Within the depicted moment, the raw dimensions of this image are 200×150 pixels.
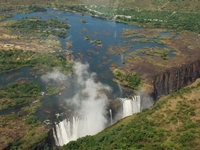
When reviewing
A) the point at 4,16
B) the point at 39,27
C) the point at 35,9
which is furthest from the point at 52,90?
the point at 35,9

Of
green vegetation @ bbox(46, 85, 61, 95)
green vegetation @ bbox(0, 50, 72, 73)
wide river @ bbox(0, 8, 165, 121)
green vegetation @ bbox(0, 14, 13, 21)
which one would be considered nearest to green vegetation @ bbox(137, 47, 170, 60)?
wide river @ bbox(0, 8, 165, 121)

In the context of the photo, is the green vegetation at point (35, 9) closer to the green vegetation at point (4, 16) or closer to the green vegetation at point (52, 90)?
the green vegetation at point (4, 16)

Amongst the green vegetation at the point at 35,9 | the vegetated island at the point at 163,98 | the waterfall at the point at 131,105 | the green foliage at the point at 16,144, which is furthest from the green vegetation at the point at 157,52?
the green vegetation at the point at 35,9

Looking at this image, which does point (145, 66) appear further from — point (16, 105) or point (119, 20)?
point (119, 20)

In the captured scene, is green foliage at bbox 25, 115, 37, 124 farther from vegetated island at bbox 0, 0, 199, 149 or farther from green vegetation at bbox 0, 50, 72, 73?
green vegetation at bbox 0, 50, 72, 73

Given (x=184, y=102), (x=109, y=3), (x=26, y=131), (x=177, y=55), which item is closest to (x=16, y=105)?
(x=26, y=131)

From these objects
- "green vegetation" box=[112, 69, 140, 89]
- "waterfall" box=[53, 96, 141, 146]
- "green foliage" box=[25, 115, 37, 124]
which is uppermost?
"green vegetation" box=[112, 69, 140, 89]

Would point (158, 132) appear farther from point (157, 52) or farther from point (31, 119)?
point (157, 52)
